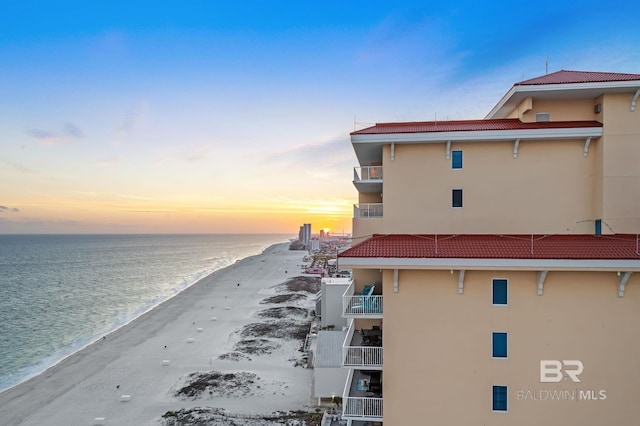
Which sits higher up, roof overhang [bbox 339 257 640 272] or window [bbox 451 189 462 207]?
window [bbox 451 189 462 207]

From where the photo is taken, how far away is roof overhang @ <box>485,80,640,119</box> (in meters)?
15.7

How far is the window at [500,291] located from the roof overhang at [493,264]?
897mm

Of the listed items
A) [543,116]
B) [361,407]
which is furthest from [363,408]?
[543,116]

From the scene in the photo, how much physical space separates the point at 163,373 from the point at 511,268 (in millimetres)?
32597

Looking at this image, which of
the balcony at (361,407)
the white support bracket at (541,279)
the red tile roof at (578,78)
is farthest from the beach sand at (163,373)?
the red tile roof at (578,78)

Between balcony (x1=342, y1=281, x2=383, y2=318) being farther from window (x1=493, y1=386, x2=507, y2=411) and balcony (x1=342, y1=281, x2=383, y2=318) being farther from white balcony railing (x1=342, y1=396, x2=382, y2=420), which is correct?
window (x1=493, y1=386, x2=507, y2=411)

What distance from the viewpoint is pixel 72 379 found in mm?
34594

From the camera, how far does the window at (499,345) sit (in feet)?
46.7

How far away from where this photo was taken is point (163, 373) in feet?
114

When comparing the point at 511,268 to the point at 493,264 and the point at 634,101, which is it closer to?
the point at 493,264

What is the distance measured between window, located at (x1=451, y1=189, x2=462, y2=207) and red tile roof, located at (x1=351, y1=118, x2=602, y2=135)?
2583mm

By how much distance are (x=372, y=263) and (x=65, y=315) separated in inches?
2563

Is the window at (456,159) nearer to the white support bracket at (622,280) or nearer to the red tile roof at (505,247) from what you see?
the red tile roof at (505,247)

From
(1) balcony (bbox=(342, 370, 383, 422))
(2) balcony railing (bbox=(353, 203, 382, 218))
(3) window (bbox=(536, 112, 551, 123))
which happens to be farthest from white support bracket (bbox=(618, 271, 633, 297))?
(1) balcony (bbox=(342, 370, 383, 422))
